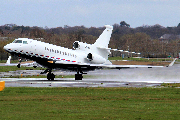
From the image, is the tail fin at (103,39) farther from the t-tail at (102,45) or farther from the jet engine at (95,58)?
the jet engine at (95,58)

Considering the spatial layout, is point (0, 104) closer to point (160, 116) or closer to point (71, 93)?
point (71, 93)

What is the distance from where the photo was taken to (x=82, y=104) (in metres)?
19.5

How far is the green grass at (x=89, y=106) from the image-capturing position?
52.8 feet

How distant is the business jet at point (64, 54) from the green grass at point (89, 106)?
12868 millimetres

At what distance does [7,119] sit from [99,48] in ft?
94.9

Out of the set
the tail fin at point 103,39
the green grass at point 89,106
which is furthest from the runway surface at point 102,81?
the green grass at point 89,106

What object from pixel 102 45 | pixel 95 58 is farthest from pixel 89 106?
pixel 102 45

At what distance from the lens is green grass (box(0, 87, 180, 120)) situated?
52.8 feet

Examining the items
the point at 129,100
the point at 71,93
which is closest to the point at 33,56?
the point at 71,93

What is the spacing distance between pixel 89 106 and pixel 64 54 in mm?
21417

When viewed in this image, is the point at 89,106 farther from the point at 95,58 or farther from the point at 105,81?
the point at 95,58

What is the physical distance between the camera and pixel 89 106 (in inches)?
742

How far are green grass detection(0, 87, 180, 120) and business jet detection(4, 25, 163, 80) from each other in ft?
42.2

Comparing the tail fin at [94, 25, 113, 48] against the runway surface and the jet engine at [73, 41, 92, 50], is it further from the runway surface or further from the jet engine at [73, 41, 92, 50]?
the runway surface
